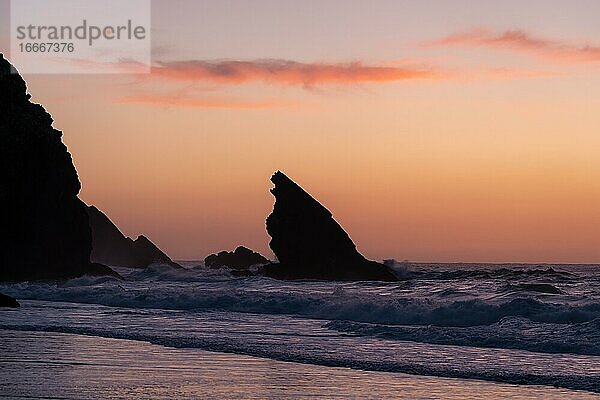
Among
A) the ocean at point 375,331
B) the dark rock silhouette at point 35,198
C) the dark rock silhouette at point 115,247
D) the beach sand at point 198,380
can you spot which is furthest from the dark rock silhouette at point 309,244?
the dark rock silhouette at point 115,247

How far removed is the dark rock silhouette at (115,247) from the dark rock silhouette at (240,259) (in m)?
23.8

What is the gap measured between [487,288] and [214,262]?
104 m

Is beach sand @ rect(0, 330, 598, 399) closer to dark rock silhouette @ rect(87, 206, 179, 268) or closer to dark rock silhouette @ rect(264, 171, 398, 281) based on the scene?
dark rock silhouette @ rect(264, 171, 398, 281)

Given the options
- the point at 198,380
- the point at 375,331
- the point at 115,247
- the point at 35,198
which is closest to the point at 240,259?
the point at 115,247

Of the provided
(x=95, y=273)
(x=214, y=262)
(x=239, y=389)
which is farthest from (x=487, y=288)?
(x=214, y=262)

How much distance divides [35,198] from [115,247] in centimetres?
9066

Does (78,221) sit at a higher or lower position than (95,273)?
higher

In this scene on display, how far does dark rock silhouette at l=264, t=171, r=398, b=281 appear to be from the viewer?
72.2 metres

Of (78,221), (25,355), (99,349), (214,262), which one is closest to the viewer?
(25,355)

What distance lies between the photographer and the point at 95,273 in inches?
3172

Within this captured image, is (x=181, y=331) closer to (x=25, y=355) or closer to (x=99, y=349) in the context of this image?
(x=99, y=349)

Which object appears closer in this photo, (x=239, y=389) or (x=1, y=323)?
(x=239, y=389)

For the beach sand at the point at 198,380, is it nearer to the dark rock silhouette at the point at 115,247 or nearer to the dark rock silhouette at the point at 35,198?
the dark rock silhouette at the point at 35,198

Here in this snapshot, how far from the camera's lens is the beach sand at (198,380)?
13.6 meters
